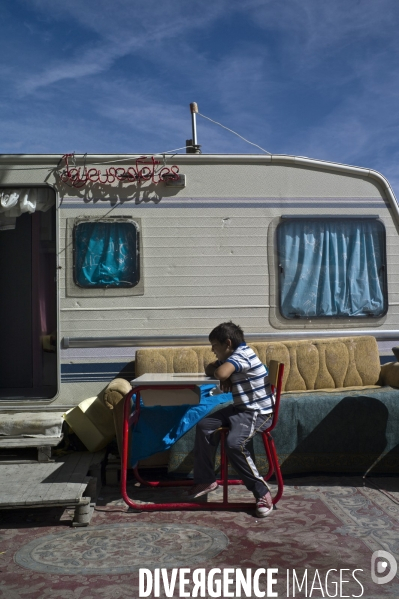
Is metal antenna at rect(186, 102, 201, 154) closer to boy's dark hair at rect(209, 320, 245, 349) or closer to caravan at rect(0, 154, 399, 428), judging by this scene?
caravan at rect(0, 154, 399, 428)

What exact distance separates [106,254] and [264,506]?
2936 millimetres

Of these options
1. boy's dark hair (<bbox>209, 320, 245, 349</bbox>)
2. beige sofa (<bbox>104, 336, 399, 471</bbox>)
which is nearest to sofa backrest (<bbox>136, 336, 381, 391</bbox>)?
beige sofa (<bbox>104, 336, 399, 471</bbox>)

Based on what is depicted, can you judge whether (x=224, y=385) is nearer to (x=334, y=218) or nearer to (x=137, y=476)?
(x=137, y=476)

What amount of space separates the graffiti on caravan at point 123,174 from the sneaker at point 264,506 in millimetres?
3227

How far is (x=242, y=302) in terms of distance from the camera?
256 inches

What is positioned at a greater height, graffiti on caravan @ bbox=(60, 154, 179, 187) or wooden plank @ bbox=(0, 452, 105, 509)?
graffiti on caravan @ bbox=(60, 154, 179, 187)

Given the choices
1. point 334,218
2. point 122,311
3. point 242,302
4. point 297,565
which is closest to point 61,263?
point 122,311

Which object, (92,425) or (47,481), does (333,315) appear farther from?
(47,481)

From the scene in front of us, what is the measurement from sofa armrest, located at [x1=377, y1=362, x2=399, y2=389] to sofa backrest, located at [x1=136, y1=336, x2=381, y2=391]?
66mm

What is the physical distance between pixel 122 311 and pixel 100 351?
0.43m

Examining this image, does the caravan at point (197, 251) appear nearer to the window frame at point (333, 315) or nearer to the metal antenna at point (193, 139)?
the window frame at point (333, 315)

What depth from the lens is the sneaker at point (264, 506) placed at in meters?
4.55

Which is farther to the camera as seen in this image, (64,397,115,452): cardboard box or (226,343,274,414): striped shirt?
(64,397,115,452): cardboard box

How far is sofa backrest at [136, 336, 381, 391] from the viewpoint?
6.26 meters
